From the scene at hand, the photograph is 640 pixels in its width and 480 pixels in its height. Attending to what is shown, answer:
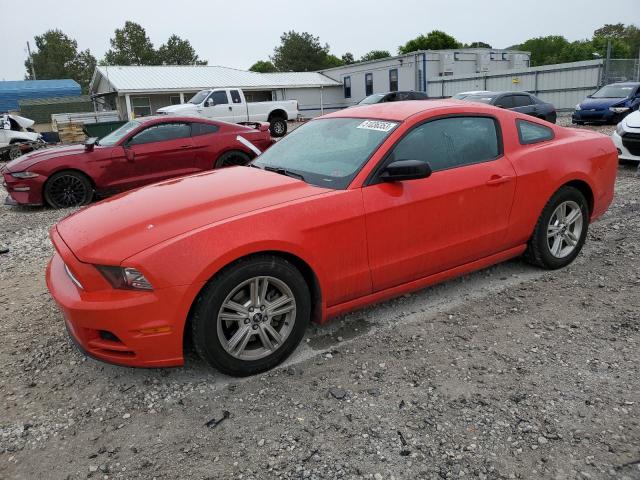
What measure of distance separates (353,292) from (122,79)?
104ft

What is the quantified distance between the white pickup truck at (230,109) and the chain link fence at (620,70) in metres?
15.0

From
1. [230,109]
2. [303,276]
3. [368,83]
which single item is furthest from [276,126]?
[303,276]

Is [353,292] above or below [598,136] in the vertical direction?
below

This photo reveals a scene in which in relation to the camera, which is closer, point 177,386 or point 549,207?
point 177,386

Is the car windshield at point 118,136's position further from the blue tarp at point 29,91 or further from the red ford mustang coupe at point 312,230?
the blue tarp at point 29,91

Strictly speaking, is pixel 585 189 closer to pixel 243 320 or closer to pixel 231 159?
pixel 243 320

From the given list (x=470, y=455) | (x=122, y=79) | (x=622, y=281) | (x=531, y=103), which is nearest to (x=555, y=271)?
(x=622, y=281)

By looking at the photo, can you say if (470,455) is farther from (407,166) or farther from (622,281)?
(622,281)

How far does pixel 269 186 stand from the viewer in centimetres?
323

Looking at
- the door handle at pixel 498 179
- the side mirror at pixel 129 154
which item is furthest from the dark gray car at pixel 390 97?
the door handle at pixel 498 179

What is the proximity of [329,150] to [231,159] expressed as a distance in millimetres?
5672

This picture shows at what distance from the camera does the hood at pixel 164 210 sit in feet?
8.97

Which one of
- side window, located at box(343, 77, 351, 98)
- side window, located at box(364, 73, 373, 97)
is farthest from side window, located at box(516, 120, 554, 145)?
side window, located at box(343, 77, 351, 98)

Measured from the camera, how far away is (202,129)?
28.6ft
